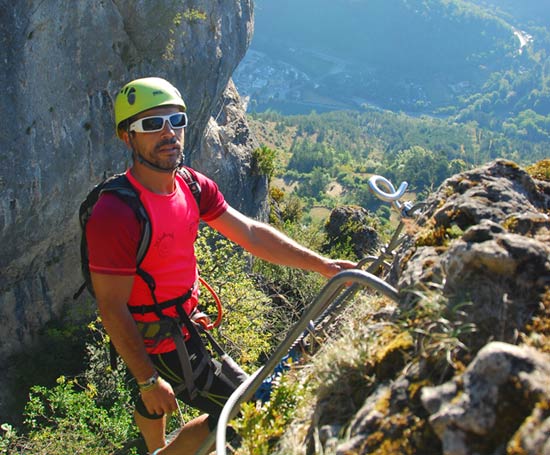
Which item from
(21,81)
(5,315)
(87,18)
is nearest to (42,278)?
(5,315)

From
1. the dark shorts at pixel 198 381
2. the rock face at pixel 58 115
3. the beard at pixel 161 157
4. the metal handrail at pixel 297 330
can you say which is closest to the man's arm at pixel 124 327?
the metal handrail at pixel 297 330

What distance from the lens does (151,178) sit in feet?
12.7

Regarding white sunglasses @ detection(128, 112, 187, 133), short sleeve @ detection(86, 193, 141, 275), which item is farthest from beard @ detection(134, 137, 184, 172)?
short sleeve @ detection(86, 193, 141, 275)

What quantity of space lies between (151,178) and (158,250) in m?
0.52

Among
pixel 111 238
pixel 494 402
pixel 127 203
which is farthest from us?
pixel 127 203

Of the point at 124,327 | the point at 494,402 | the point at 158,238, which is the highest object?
the point at 494,402

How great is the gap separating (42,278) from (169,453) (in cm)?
1685

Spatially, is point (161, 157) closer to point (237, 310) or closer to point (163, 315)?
point (163, 315)

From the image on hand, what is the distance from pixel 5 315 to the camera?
1803 centimetres

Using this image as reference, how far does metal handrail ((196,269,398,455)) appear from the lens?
259 cm

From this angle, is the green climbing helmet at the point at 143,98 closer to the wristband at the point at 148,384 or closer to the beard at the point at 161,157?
the beard at the point at 161,157

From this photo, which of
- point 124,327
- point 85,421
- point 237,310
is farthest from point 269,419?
point 237,310

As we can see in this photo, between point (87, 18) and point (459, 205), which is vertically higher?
point (459, 205)

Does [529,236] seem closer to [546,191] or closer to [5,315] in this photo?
[546,191]
